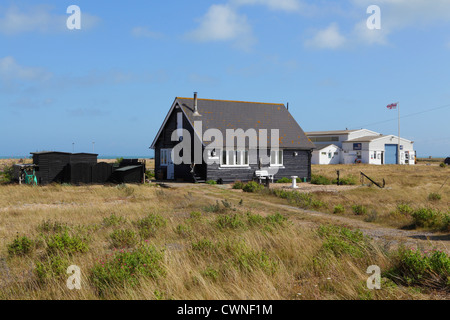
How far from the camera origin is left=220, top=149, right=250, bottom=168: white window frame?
28.6 metres

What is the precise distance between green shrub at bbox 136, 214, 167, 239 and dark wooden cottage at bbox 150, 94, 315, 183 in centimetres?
1662

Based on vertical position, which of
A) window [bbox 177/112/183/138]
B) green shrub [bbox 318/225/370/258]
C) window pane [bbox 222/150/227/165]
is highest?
window [bbox 177/112/183/138]

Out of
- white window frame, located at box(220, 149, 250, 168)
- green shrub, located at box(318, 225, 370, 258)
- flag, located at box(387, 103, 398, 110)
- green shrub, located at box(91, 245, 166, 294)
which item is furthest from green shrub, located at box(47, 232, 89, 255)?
flag, located at box(387, 103, 398, 110)

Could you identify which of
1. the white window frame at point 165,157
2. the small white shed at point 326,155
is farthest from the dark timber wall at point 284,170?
the small white shed at point 326,155

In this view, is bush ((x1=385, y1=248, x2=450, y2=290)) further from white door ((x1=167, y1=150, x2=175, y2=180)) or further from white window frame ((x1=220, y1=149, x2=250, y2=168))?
white door ((x1=167, y1=150, x2=175, y2=180))

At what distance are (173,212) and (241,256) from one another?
784 centimetres

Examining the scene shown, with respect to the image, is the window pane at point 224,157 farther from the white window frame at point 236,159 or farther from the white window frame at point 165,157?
the white window frame at point 165,157

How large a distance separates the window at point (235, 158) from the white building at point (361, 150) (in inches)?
1363

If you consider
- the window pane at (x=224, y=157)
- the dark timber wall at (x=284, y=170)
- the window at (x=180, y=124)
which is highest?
the window at (x=180, y=124)

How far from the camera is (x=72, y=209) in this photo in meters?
14.7

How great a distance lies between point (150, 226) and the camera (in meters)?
10.7

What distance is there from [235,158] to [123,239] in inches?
803

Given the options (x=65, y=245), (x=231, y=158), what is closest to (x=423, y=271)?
(x=65, y=245)

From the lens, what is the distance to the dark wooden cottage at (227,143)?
28.6 m
